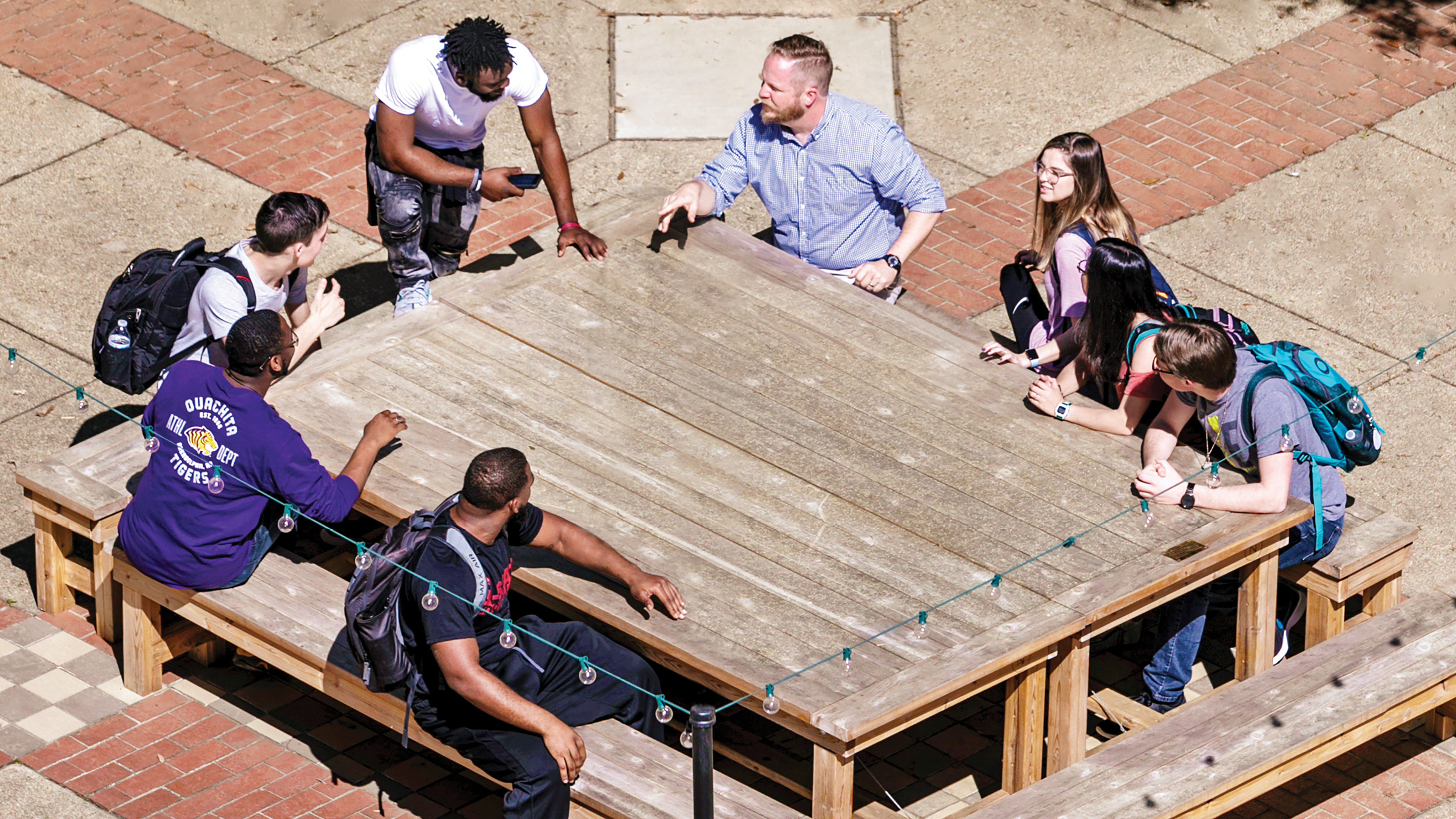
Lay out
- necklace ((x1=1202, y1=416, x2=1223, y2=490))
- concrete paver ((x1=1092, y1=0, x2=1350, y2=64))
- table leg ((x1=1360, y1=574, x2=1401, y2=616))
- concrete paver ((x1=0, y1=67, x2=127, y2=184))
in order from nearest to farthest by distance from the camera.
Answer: necklace ((x1=1202, y1=416, x2=1223, y2=490)) → table leg ((x1=1360, y1=574, x2=1401, y2=616)) → concrete paver ((x1=0, y1=67, x2=127, y2=184)) → concrete paver ((x1=1092, y1=0, x2=1350, y2=64))

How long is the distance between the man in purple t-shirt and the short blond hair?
7.53ft

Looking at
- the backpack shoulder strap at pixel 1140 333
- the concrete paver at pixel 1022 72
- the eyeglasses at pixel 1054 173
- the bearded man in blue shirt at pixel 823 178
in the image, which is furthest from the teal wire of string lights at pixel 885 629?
the concrete paver at pixel 1022 72

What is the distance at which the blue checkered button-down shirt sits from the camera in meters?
7.55

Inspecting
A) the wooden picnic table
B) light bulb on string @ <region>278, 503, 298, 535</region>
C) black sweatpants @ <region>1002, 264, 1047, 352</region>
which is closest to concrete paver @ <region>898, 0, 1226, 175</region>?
black sweatpants @ <region>1002, 264, 1047, 352</region>

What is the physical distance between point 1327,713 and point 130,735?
3.91m

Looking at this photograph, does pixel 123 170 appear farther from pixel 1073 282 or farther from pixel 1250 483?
pixel 1250 483

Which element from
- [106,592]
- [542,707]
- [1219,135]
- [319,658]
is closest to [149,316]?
[106,592]

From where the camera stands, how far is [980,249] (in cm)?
919

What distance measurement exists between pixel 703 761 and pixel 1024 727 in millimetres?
1440

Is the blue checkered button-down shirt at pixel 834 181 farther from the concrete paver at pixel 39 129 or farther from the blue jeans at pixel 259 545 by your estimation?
the concrete paver at pixel 39 129

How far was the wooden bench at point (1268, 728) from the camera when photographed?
573 cm

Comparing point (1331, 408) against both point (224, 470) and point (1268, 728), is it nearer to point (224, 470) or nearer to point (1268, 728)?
point (1268, 728)

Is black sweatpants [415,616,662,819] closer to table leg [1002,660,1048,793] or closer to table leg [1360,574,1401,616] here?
table leg [1002,660,1048,793]

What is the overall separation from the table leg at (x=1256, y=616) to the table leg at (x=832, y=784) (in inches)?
65.2
